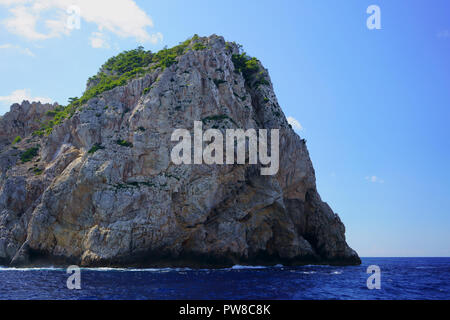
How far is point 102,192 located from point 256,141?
21.2 meters

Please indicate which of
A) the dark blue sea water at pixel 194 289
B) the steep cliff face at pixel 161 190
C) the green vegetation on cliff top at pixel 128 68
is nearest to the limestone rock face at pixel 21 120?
the green vegetation on cliff top at pixel 128 68

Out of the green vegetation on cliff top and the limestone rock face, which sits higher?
the green vegetation on cliff top

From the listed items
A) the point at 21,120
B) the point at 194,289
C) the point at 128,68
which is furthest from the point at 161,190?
the point at 21,120

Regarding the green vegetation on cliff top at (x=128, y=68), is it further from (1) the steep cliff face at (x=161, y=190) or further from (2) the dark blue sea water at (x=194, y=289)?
(2) the dark blue sea water at (x=194, y=289)

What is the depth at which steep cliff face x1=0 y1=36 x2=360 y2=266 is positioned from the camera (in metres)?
41.9

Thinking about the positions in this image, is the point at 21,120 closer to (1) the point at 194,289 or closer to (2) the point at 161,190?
(2) the point at 161,190

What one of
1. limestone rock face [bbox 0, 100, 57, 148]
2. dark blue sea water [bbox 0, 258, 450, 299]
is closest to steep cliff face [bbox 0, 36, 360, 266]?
limestone rock face [bbox 0, 100, 57, 148]

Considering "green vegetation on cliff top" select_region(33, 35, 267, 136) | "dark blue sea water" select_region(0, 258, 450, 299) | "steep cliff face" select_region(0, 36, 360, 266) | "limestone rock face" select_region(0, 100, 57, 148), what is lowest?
"dark blue sea water" select_region(0, 258, 450, 299)

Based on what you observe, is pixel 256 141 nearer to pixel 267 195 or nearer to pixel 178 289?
pixel 267 195

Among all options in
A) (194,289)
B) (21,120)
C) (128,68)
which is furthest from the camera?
(21,120)

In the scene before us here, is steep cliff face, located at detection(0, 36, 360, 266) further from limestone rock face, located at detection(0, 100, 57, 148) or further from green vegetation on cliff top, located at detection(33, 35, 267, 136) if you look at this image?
limestone rock face, located at detection(0, 100, 57, 148)

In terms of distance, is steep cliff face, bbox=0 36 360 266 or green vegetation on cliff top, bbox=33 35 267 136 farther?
green vegetation on cliff top, bbox=33 35 267 136

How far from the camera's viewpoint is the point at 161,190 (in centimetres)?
4303

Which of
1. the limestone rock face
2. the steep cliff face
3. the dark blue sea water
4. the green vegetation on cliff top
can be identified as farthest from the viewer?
the limestone rock face
